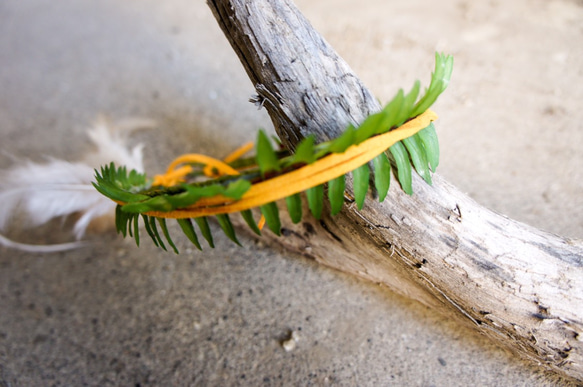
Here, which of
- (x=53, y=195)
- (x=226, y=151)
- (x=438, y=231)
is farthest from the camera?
(x=226, y=151)

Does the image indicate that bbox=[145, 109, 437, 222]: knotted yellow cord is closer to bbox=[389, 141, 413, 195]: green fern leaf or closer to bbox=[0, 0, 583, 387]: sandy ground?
bbox=[389, 141, 413, 195]: green fern leaf

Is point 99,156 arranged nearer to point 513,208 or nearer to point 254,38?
point 254,38

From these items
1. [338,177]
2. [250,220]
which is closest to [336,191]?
[338,177]

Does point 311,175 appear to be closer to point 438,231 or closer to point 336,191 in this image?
point 336,191

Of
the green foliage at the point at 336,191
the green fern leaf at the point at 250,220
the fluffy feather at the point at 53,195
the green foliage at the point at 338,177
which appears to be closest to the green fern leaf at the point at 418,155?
the green foliage at the point at 338,177

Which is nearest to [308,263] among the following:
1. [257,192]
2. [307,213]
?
[307,213]

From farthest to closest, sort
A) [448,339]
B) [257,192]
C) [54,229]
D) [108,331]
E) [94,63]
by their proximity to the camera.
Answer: [94,63] < [54,229] < [108,331] < [448,339] < [257,192]
